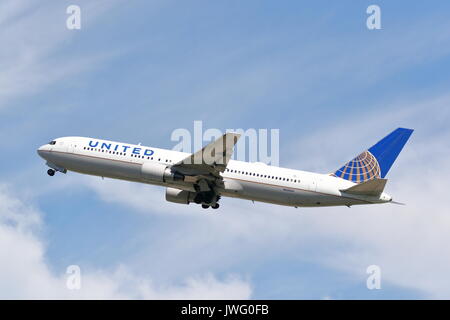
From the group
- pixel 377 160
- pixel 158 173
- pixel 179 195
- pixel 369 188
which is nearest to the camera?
pixel 369 188

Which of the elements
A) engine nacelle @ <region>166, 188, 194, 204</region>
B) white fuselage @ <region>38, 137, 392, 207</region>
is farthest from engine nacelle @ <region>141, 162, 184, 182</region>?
engine nacelle @ <region>166, 188, 194, 204</region>

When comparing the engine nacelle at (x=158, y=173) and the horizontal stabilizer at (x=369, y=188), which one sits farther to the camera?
the engine nacelle at (x=158, y=173)

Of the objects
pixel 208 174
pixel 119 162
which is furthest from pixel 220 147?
pixel 119 162

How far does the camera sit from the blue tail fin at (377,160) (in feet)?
224

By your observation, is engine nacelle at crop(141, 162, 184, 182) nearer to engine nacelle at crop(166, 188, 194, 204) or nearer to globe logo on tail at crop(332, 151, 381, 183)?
engine nacelle at crop(166, 188, 194, 204)

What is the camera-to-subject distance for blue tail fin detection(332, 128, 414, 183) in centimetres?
6819

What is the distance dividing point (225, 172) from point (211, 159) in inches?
108

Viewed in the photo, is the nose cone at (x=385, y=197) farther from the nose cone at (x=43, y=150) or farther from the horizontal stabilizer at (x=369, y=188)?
the nose cone at (x=43, y=150)

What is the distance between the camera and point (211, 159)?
64.2m

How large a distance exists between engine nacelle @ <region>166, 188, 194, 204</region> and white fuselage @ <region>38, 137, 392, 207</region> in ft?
8.88

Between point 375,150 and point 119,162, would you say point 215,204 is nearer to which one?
point 119,162

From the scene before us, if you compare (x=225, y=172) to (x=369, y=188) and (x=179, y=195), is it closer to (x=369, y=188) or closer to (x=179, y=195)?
(x=179, y=195)

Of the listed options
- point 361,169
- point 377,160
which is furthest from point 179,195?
point 377,160

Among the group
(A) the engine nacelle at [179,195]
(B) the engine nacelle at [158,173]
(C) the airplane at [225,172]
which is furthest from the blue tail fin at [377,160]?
(B) the engine nacelle at [158,173]
